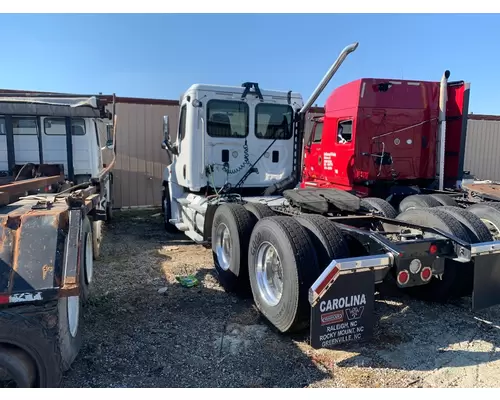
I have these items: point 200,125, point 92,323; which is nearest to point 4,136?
point 200,125

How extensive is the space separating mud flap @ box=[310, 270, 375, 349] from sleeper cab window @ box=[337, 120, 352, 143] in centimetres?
504

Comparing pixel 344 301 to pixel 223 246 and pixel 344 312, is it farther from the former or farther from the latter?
pixel 223 246

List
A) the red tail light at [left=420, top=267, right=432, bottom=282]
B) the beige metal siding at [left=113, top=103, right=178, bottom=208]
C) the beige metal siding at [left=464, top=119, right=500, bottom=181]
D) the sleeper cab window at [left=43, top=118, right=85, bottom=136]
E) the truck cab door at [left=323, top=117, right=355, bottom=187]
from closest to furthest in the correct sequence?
the red tail light at [left=420, top=267, right=432, bottom=282] < the sleeper cab window at [left=43, top=118, right=85, bottom=136] < the truck cab door at [left=323, top=117, right=355, bottom=187] < the beige metal siding at [left=113, top=103, right=178, bottom=208] < the beige metal siding at [left=464, top=119, right=500, bottom=181]

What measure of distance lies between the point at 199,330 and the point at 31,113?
4.24 metres

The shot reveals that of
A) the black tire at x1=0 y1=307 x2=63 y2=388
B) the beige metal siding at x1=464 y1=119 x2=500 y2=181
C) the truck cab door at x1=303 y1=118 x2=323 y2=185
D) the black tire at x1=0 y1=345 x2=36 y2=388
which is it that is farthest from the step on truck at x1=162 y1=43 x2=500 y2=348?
the beige metal siding at x1=464 y1=119 x2=500 y2=181

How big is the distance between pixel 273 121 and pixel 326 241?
409 cm

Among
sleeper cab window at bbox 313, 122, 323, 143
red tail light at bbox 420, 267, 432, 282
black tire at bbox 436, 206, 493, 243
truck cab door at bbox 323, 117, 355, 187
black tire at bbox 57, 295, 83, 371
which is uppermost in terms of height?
sleeper cab window at bbox 313, 122, 323, 143

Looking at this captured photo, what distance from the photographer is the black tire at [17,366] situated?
2.24 metres

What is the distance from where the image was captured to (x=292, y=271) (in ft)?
10.9

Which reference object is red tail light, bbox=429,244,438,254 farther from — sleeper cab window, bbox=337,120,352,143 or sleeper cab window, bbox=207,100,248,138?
sleeper cab window, bbox=337,120,352,143

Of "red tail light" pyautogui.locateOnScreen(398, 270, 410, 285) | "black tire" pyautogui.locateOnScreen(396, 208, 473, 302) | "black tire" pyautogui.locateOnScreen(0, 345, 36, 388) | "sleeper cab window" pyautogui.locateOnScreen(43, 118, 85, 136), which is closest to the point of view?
"black tire" pyautogui.locateOnScreen(0, 345, 36, 388)

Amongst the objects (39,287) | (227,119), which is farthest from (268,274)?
(227,119)

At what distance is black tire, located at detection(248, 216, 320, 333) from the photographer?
3273 millimetres

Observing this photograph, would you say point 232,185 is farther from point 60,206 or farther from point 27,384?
point 27,384
